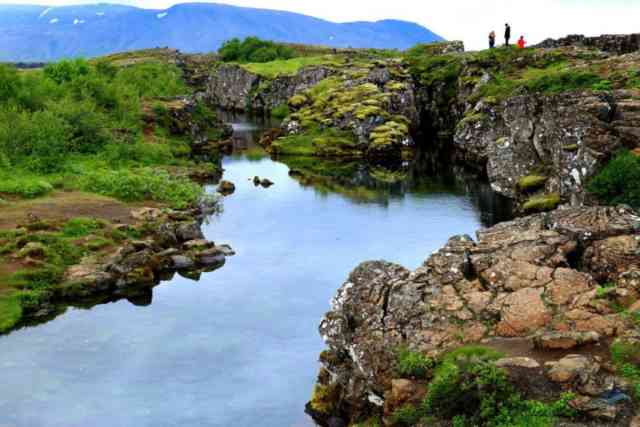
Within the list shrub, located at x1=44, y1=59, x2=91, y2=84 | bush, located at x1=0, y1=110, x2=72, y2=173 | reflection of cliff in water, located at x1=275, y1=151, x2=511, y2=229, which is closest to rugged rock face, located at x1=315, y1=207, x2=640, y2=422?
reflection of cliff in water, located at x1=275, y1=151, x2=511, y2=229

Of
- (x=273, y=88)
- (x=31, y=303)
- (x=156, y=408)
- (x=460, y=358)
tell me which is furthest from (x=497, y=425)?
(x=273, y=88)

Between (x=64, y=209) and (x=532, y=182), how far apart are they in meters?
42.1

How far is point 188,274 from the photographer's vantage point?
5025 cm

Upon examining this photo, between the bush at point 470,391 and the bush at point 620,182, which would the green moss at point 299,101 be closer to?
the bush at point 620,182

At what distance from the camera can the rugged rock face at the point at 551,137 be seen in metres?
47.9

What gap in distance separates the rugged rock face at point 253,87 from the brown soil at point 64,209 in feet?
289

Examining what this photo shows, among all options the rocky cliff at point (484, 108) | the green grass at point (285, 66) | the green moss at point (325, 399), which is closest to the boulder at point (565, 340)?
the green moss at point (325, 399)

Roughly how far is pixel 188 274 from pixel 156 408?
1878cm

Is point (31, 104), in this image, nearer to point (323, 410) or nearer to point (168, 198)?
point (168, 198)

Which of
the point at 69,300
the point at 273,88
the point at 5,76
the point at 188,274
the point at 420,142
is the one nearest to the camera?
the point at 69,300

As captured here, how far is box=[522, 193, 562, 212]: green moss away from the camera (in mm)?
57681

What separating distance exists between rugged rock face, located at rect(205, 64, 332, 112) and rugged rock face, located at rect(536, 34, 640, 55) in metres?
52.2

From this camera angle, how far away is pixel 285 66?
17262 centimetres

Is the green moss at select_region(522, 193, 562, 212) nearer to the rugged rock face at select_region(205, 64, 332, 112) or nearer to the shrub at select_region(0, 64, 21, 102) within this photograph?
the shrub at select_region(0, 64, 21, 102)
